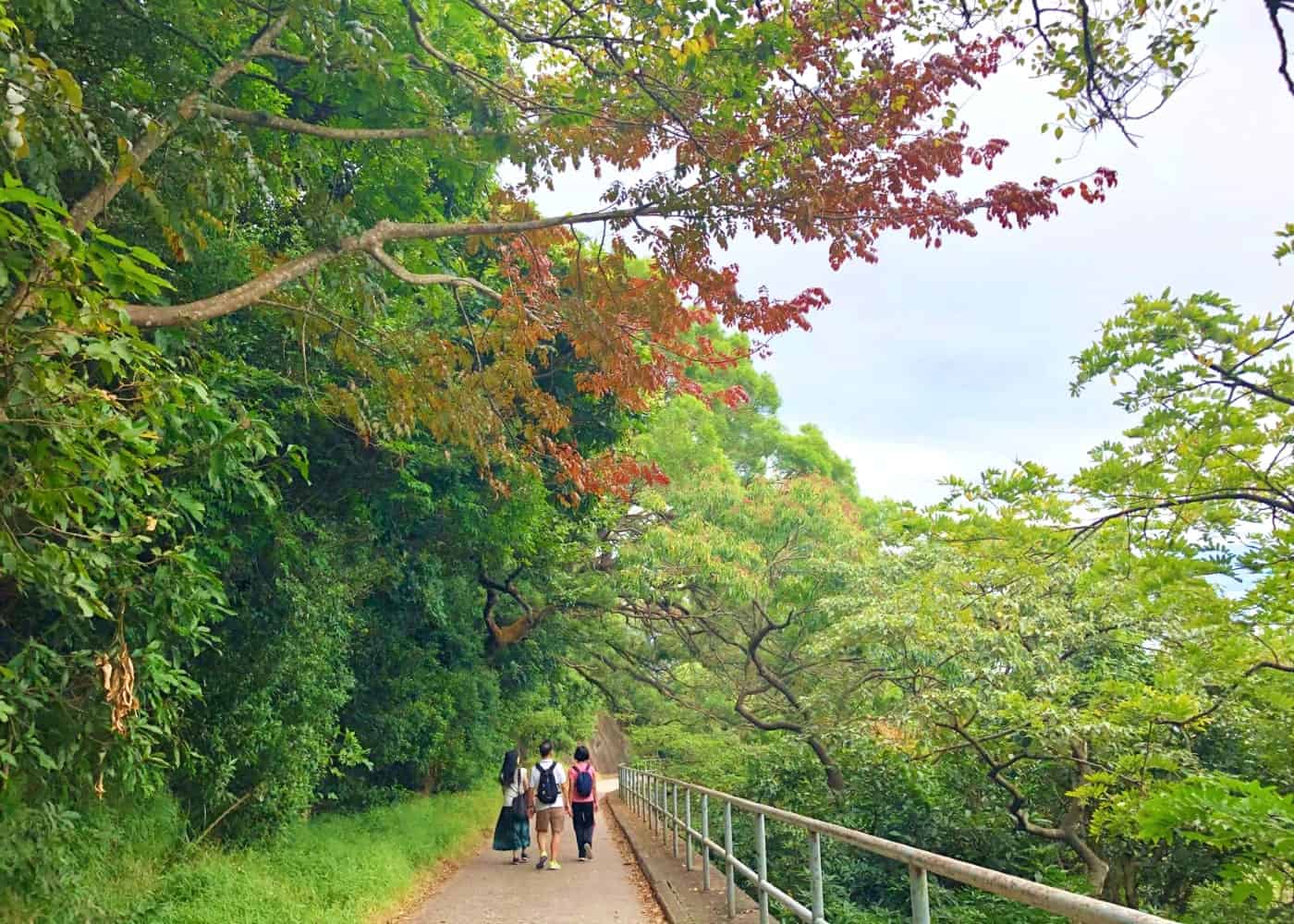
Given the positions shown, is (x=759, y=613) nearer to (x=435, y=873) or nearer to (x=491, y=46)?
(x=435, y=873)

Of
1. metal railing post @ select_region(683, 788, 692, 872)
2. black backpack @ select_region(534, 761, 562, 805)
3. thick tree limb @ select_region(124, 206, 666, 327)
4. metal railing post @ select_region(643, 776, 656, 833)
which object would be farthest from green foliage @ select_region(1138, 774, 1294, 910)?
metal railing post @ select_region(643, 776, 656, 833)

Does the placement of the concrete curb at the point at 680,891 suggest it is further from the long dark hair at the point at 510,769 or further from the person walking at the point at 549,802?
the long dark hair at the point at 510,769

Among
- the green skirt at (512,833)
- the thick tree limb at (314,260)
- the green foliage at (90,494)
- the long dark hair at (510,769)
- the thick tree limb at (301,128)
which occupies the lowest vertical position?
the green skirt at (512,833)

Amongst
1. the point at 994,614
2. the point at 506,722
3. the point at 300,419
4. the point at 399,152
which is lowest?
the point at 506,722

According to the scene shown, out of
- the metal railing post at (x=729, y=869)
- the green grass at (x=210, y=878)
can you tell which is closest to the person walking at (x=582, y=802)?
the green grass at (x=210, y=878)

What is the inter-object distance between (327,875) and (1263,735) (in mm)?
9687

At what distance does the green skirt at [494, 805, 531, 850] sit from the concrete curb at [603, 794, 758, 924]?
1502 millimetres

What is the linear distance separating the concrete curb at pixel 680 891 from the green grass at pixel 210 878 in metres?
2.53

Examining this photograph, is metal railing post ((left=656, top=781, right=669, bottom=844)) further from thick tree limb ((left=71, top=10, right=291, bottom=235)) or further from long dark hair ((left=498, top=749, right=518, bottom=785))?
thick tree limb ((left=71, top=10, right=291, bottom=235))

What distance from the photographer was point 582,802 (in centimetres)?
1185

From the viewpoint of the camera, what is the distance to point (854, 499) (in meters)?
27.1

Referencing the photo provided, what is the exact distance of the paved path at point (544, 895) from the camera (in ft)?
26.1

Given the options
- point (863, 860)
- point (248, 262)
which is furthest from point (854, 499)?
point (248, 262)

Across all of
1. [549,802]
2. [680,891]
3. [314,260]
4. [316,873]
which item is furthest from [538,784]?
[314,260]
